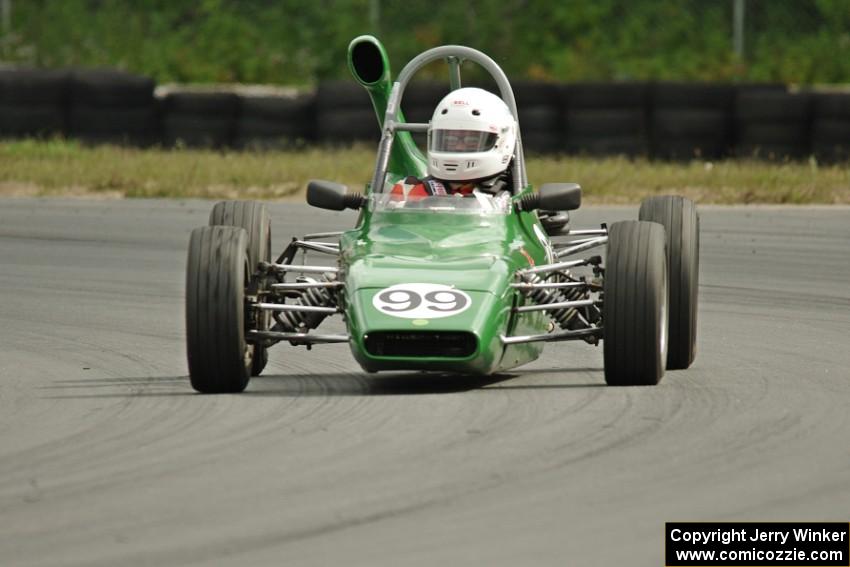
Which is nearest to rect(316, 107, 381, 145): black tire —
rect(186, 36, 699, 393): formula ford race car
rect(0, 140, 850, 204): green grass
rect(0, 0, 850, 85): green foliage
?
rect(0, 140, 850, 204): green grass

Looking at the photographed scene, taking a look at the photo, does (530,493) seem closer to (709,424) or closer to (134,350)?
Answer: (709,424)

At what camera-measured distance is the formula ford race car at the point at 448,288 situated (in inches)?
316

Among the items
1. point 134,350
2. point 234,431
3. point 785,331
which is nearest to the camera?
point 234,431

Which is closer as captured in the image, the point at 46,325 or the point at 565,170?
the point at 46,325

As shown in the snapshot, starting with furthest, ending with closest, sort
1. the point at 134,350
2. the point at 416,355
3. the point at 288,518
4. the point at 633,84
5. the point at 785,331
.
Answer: the point at 633,84 < the point at 785,331 < the point at 134,350 < the point at 416,355 < the point at 288,518

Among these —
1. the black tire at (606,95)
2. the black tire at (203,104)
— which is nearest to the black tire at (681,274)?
the black tire at (606,95)

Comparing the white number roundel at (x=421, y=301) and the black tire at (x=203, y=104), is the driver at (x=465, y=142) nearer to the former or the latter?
the white number roundel at (x=421, y=301)

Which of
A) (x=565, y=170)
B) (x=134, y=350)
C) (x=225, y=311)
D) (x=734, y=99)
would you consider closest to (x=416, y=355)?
(x=225, y=311)

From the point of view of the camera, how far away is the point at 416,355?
7.96 metres

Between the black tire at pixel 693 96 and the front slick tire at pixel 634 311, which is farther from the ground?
the front slick tire at pixel 634 311

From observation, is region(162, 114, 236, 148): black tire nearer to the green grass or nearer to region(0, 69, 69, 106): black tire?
the green grass

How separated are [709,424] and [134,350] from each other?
3.60 metres

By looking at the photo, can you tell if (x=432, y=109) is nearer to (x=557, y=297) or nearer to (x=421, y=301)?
(x=557, y=297)

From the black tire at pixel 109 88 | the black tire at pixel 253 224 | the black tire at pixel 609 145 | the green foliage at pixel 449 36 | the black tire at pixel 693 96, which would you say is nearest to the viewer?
the black tire at pixel 253 224
